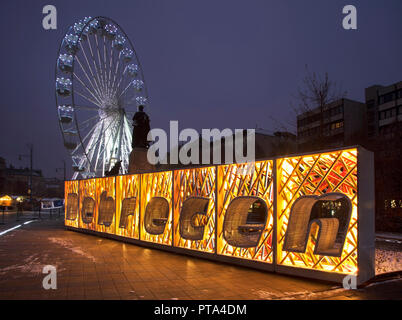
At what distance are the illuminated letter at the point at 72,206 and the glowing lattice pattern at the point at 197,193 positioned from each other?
31.0ft

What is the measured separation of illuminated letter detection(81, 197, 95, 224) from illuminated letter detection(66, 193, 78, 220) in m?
1.40

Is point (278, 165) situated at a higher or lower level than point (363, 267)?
higher

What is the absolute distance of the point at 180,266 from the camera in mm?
9734

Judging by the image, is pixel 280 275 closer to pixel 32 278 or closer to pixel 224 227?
pixel 224 227

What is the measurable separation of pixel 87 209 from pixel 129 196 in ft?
14.9

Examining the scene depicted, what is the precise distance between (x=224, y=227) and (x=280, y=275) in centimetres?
217

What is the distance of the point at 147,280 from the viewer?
26.2 ft

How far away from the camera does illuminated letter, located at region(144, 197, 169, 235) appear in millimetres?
13078

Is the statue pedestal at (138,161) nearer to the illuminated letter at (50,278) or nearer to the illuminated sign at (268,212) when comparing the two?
the illuminated sign at (268,212)

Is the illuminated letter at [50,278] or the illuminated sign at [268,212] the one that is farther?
the illuminated sign at [268,212]

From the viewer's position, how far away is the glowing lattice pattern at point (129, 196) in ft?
47.1

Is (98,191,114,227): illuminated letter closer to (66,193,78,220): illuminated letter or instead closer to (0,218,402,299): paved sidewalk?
(66,193,78,220): illuminated letter

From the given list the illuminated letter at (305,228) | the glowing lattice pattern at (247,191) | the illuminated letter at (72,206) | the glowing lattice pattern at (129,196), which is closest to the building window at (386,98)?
the illuminated letter at (72,206)

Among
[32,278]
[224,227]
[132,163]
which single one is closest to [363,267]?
[224,227]
